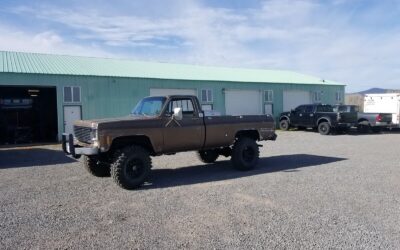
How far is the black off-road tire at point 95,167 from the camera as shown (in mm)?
9647

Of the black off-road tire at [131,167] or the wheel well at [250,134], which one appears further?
the wheel well at [250,134]

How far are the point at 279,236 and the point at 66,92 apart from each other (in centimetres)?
1732

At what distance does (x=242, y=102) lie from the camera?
1080 inches

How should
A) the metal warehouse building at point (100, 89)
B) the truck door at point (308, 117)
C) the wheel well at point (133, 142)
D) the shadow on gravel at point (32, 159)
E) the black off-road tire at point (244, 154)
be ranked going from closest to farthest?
the wheel well at point (133, 142) < the black off-road tire at point (244, 154) < the shadow on gravel at point (32, 159) < the metal warehouse building at point (100, 89) < the truck door at point (308, 117)

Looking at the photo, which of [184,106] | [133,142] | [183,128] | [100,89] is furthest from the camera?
[100,89]

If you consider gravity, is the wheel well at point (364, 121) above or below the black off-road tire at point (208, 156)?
above

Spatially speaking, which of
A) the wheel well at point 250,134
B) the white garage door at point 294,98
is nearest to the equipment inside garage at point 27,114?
the wheel well at point 250,134

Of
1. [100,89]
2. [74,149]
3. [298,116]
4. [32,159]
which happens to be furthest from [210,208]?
[298,116]

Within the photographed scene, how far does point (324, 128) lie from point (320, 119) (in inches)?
27.1

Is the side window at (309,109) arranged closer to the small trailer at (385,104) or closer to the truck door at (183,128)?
the small trailer at (385,104)

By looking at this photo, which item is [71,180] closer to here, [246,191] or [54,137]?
[246,191]

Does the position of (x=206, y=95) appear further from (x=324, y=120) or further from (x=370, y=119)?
(x=370, y=119)

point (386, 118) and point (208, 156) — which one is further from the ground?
point (386, 118)

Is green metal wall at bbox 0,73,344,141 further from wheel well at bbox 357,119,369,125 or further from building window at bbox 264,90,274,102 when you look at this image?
wheel well at bbox 357,119,369,125
